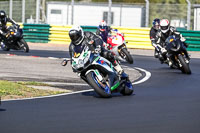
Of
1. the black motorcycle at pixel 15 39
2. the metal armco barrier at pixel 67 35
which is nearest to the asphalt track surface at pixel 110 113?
the black motorcycle at pixel 15 39

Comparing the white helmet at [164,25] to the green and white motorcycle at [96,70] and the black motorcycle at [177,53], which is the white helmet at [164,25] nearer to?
the black motorcycle at [177,53]

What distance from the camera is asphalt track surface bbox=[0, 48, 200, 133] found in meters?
7.54

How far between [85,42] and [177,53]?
221 inches

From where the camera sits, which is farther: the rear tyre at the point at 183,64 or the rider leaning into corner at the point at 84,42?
the rear tyre at the point at 183,64

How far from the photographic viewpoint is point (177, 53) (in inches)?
637

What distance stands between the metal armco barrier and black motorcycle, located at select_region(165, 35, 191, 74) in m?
10.1

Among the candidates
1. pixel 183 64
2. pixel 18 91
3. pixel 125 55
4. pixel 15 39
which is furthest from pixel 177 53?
pixel 15 39

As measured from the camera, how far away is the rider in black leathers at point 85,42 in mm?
10914

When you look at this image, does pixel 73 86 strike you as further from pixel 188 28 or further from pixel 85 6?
pixel 85 6

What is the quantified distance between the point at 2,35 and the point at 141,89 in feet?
40.5

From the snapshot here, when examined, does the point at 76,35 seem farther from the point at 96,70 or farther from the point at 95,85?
the point at 95,85

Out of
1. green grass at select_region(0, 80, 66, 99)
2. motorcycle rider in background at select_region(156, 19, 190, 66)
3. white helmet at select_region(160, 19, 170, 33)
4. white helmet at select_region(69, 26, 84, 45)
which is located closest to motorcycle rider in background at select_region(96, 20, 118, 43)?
motorcycle rider in background at select_region(156, 19, 190, 66)

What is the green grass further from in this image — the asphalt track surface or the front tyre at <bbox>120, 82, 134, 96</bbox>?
the front tyre at <bbox>120, 82, 134, 96</bbox>

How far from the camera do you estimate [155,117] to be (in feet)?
27.6
